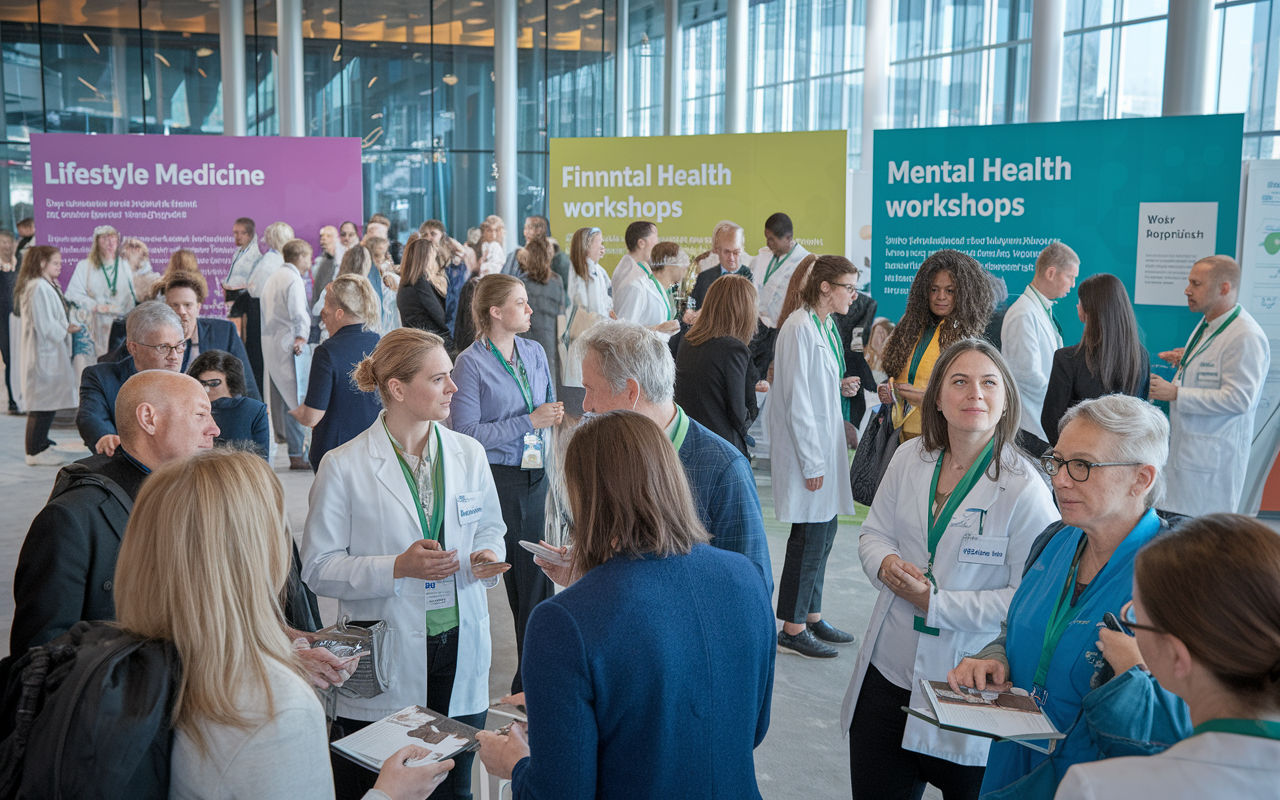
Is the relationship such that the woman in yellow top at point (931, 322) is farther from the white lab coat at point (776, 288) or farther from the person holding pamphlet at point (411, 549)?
the white lab coat at point (776, 288)

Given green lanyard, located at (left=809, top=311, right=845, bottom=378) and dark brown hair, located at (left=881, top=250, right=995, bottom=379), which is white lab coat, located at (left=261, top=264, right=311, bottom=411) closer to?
green lanyard, located at (left=809, top=311, right=845, bottom=378)

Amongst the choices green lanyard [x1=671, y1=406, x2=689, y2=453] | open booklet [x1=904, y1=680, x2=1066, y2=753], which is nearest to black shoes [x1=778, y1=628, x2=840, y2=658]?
green lanyard [x1=671, y1=406, x2=689, y2=453]

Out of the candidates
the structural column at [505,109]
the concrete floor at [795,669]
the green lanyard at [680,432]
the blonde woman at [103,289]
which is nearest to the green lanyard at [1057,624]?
the green lanyard at [680,432]

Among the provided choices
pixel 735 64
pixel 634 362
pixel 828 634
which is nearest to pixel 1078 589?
pixel 634 362

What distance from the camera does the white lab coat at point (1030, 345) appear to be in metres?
4.87

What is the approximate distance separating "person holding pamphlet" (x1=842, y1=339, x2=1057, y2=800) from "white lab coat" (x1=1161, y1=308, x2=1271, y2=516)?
294 cm

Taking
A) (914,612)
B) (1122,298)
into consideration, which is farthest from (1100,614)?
(1122,298)

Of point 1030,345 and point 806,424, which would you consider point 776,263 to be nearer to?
point 1030,345

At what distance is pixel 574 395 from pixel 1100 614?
565 cm

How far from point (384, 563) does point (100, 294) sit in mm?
6940

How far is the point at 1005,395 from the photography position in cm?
255

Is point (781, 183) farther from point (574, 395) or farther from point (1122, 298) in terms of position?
point (1122, 298)

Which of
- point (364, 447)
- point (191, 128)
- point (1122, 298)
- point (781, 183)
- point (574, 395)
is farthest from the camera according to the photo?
point (191, 128)

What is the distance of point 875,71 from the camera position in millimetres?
13844
